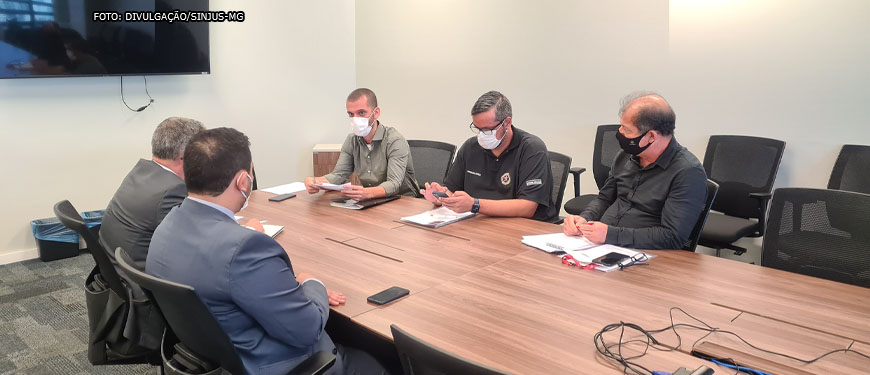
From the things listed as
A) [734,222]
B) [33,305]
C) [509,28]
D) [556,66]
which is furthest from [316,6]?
[734,222]

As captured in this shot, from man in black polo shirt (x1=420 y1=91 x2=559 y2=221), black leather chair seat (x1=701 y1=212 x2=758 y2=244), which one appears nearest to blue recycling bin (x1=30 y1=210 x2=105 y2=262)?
man in black polo shirt (x1=420 y1=91 x2=559 y2=221)

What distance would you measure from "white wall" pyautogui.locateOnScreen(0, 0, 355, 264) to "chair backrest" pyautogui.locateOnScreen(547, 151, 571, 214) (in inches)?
131

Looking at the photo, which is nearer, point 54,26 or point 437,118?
point 54,26

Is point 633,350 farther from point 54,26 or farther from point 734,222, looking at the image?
point 54,26

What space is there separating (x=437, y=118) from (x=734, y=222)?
2.97 m

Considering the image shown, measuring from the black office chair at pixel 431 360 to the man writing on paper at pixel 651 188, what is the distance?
1.38 meters

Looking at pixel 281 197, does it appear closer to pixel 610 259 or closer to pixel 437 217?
pixel 437 217

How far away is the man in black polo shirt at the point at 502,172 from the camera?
3078 millimetres

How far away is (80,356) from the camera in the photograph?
10.3ft

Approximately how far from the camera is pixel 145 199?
243cm

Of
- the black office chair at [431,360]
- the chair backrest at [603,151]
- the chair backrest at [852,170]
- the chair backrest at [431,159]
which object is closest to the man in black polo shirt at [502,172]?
the chair backrest at [431,159]

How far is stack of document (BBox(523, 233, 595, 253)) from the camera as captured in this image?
2.49 m

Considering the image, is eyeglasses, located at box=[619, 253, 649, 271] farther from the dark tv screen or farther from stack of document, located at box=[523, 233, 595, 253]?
the dark tv screen

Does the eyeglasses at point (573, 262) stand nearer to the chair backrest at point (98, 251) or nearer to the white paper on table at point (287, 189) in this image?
the chair backrest at point (98, 251)
